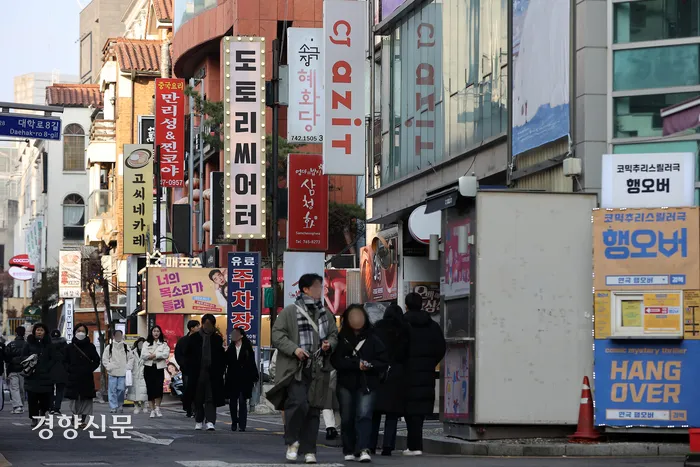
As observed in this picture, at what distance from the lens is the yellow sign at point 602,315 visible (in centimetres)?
1709

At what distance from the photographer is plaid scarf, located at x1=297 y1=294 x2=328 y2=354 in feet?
48.9

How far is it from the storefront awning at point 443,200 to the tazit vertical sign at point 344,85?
11.2 metres

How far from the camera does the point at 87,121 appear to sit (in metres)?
115

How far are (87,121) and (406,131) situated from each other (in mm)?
88383

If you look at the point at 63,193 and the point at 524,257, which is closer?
the point at 524,257

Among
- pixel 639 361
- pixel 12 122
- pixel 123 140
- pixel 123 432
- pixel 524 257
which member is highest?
pixel 123 140

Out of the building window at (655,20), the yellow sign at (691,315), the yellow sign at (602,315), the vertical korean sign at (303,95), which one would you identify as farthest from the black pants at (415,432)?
the vertical korean sign at (303,95)

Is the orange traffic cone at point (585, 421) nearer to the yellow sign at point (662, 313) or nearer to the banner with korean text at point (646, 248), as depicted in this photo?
the yellow sign at point (662, 313)

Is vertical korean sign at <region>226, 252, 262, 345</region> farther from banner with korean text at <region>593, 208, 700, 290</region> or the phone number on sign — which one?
banner with korean text at <region>593, 208, 700, 290</region>

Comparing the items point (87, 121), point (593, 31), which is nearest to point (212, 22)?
point (593, 31)

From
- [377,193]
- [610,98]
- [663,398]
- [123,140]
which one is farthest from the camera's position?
[123,140]

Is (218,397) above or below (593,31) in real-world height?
below

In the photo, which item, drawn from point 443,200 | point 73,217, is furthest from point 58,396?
point 73,217

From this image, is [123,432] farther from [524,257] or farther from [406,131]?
[406,131]
